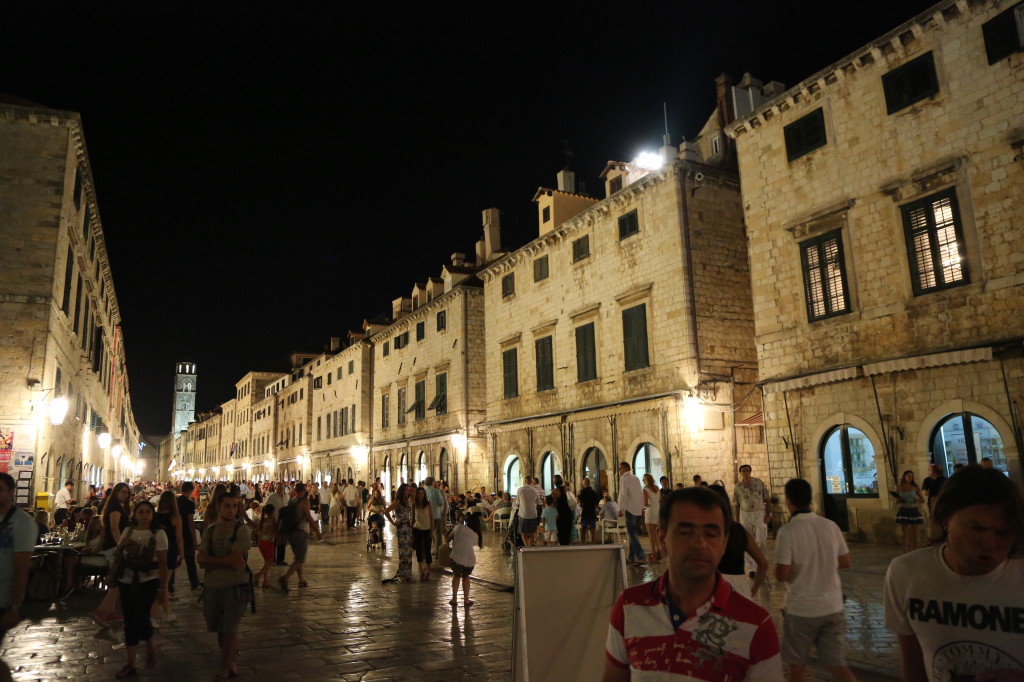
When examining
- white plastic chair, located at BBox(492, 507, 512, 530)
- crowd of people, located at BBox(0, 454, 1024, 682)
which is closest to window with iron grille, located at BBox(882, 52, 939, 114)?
crowd of people, located at BBox(0, 454, 1024, 682)

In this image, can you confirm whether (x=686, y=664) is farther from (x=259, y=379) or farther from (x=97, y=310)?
(x=259, y=379)

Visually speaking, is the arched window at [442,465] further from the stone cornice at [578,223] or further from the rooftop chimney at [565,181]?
the rooftop chimney at [565,181]

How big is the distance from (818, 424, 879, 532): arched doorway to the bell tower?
466 ft

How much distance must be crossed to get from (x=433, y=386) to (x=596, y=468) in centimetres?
1312

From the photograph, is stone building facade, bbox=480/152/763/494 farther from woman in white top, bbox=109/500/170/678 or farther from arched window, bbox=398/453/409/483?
woman in white top, bbox=109/500/170/678

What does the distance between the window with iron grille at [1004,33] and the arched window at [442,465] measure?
24.6 m

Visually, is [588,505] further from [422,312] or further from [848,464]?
[422,312]

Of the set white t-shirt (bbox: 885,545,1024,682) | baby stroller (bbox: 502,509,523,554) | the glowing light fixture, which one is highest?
the glowing light fixture

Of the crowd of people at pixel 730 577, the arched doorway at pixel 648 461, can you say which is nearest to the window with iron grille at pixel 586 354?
the arched doorway at pixel 648 461

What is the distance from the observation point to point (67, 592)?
11.3 m

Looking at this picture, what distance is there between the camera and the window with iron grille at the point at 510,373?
2677cm

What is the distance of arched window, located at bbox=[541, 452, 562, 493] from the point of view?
950 inches

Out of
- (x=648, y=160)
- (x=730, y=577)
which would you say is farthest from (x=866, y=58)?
(x=730, y=577)

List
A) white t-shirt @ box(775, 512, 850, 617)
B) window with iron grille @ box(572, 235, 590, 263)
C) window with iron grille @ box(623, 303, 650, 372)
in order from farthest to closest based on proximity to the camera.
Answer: window with iron grille @ box(572, 235, 590, 263), window with iron grille @ box(623, 303, 650, 372), white t-shirt @ box(775, 512, 850, 617)
